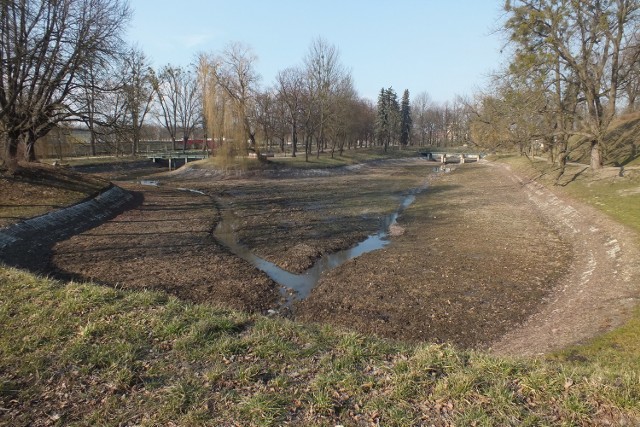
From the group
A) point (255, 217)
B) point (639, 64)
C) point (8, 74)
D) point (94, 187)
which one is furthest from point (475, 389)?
point (639, 64)

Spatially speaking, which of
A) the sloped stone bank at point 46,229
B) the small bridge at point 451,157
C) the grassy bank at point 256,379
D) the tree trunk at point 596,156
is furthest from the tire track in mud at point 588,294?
the small bridge at point 451,157

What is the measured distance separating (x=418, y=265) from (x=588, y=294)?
427 centimetres

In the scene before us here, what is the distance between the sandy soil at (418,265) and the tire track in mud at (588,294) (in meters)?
0.04

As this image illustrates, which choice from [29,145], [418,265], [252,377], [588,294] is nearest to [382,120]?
[29,145]

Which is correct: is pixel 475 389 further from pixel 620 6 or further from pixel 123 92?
pixel 620 6

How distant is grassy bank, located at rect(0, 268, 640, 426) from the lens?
3.49 meters

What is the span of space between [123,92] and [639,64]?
28374 millimetres

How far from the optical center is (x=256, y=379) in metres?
4.10

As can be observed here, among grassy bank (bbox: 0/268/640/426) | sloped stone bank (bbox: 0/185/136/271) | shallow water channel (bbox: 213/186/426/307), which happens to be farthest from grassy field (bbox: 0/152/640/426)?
sloped stone bank (bbox: 0/185/136/271)

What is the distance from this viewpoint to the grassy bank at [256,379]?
3.49 metres

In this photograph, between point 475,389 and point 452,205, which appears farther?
point 452,205

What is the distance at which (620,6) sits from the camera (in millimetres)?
19203

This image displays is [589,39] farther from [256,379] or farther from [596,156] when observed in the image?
[256,379]

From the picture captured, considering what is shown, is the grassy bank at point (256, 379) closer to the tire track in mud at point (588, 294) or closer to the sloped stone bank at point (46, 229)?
the tire track in mud at point (588, 294)
